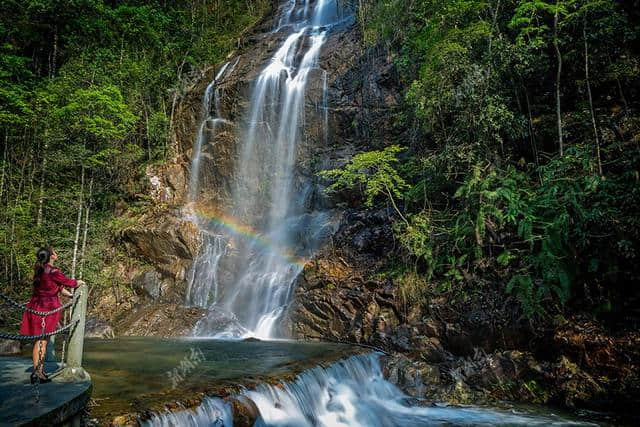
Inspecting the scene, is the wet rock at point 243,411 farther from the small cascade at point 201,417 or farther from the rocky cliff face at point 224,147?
the rocky cliff face at point 224,147

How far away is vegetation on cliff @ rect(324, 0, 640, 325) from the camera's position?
27.5 feet

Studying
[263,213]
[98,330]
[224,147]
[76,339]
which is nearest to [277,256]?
[263,213]

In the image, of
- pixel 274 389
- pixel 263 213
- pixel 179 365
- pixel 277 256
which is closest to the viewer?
pixel 274 389

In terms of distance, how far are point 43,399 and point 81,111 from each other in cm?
1273

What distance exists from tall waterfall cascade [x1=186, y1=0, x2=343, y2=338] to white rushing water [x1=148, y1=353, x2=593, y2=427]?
4625 millimetres

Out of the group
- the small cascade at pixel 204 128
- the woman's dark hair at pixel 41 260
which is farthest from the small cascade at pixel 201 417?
the small cascade at pixel 204 128

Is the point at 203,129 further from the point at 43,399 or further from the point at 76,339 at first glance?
the point at 43,399

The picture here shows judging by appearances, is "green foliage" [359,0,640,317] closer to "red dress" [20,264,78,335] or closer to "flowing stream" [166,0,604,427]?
"flowing stream" [166,0,604,427]

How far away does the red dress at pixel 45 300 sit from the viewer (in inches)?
192

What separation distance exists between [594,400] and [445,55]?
31.5 ft

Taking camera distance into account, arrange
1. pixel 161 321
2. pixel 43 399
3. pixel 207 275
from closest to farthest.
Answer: pixel 43 399, pixel 161 321, pixel 207 275

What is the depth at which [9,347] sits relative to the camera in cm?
930

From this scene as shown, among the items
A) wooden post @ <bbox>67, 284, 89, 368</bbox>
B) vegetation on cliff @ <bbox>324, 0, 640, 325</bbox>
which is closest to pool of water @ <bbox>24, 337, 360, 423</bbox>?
wooden post @ <bbox>67, 284, 89, 368</bbox>

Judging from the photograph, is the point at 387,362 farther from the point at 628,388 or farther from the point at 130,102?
the point at 130,102
